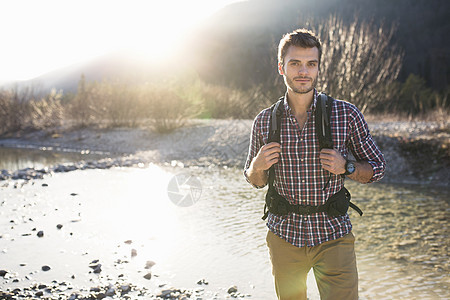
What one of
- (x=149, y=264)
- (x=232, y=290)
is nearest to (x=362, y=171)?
(x=232, y=290)

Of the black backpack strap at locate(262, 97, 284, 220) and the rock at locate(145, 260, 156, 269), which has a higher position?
the black backpack strap at locate(262, 97, 284, 220)

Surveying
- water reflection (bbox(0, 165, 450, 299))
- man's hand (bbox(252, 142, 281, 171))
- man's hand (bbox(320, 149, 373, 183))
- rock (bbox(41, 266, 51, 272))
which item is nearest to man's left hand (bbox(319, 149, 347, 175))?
man's hand (bbox(320, 149, 373, 183))

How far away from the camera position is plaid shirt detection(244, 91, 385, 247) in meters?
2.39

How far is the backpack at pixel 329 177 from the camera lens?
236 centimetres

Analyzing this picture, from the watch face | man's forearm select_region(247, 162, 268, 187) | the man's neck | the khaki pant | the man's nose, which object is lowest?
the khaki pant

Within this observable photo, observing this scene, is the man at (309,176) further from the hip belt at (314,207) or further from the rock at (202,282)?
the rock at (202,282)

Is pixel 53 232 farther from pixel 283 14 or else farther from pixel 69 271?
pixel 283 14

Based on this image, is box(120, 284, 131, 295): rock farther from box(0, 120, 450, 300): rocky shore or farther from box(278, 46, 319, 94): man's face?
box(278, 46, 319, 94): man's face

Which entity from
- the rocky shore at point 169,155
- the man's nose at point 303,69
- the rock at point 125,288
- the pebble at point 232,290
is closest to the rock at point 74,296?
the rocky shore at point 169,155

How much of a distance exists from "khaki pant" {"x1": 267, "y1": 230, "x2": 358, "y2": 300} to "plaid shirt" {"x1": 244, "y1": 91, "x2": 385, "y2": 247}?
0.05 metres

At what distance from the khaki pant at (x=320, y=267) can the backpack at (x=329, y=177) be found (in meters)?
0.17

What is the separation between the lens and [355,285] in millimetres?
2336

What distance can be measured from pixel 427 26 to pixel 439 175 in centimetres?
10785

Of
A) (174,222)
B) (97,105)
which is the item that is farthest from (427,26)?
(174,222)
